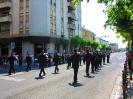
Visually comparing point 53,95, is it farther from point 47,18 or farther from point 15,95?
point 47,18

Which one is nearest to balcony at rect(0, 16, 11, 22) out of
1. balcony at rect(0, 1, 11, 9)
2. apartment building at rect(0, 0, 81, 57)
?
apartment building at rect(0, 0, 81, 57)

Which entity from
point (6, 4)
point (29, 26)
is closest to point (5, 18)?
point (6, 4)

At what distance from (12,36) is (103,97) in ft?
142

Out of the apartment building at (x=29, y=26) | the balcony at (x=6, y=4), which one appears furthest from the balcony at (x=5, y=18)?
the balcony at (x=6, y=4)

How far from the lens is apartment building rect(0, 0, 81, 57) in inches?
2106

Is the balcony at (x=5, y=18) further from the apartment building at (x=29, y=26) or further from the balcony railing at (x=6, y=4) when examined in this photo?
the balcony railing at (x=6, y=4)

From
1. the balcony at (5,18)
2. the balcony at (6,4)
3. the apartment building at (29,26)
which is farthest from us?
the balcony at (6,4)

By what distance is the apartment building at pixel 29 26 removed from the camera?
53.5m

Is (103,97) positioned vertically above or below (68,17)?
below

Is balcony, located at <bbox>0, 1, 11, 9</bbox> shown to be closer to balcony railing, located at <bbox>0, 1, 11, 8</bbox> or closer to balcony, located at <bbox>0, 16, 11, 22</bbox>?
balcony railing, located at <bbox>0, 1, 11, 8</bbox>

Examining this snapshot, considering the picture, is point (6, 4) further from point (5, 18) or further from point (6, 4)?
point (5, 18)

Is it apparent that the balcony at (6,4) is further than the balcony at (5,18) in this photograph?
Yes

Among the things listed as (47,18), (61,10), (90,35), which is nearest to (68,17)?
(61,10)

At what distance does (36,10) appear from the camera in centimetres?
5412
